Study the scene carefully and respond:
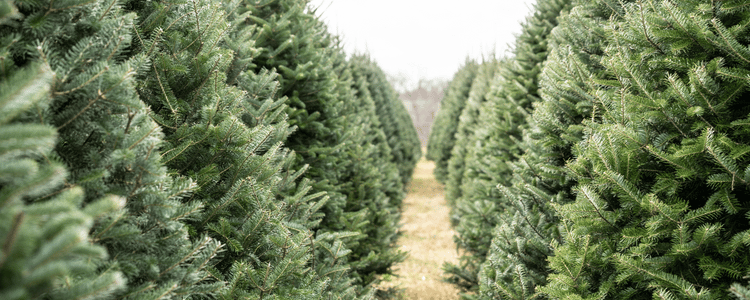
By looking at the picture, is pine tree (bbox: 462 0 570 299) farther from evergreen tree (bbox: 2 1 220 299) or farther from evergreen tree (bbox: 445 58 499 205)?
evergreen tree (bbox: 445 58 499 205)

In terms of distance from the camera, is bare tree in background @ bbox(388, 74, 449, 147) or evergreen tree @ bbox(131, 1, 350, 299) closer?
evergreen tree @ bbox(131, 1, 350, 299)

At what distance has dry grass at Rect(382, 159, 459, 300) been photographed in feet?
19.1

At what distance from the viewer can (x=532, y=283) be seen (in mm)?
2779

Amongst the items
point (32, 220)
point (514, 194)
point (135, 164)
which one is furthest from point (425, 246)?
point (32, 220)

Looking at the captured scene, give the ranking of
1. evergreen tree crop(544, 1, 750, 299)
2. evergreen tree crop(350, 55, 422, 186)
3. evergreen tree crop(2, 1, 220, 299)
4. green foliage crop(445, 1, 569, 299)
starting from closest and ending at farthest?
evergreen tree crop(2, 1, 220, 299) < evergreen tree crop(544, 1, 750, 299) < green foliage crop(445, 1, 569, 299) < evergreen tree crop(350, 55, 422, 186)

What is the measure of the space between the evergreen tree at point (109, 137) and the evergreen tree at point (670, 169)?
2133 millimetres

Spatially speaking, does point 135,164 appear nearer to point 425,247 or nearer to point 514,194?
point 514,194

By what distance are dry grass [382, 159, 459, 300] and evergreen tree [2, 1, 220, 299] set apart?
11.5 feet

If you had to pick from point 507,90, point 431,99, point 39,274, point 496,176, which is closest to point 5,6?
point 39,274

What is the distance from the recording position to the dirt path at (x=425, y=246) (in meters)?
5.86

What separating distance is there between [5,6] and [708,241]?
111 inches

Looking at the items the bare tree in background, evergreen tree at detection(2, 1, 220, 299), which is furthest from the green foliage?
the bare tree in background

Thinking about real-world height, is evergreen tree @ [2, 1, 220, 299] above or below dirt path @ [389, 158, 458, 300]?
above

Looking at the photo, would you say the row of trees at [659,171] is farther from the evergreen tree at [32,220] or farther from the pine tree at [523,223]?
the evergreen tree at [32,220]
